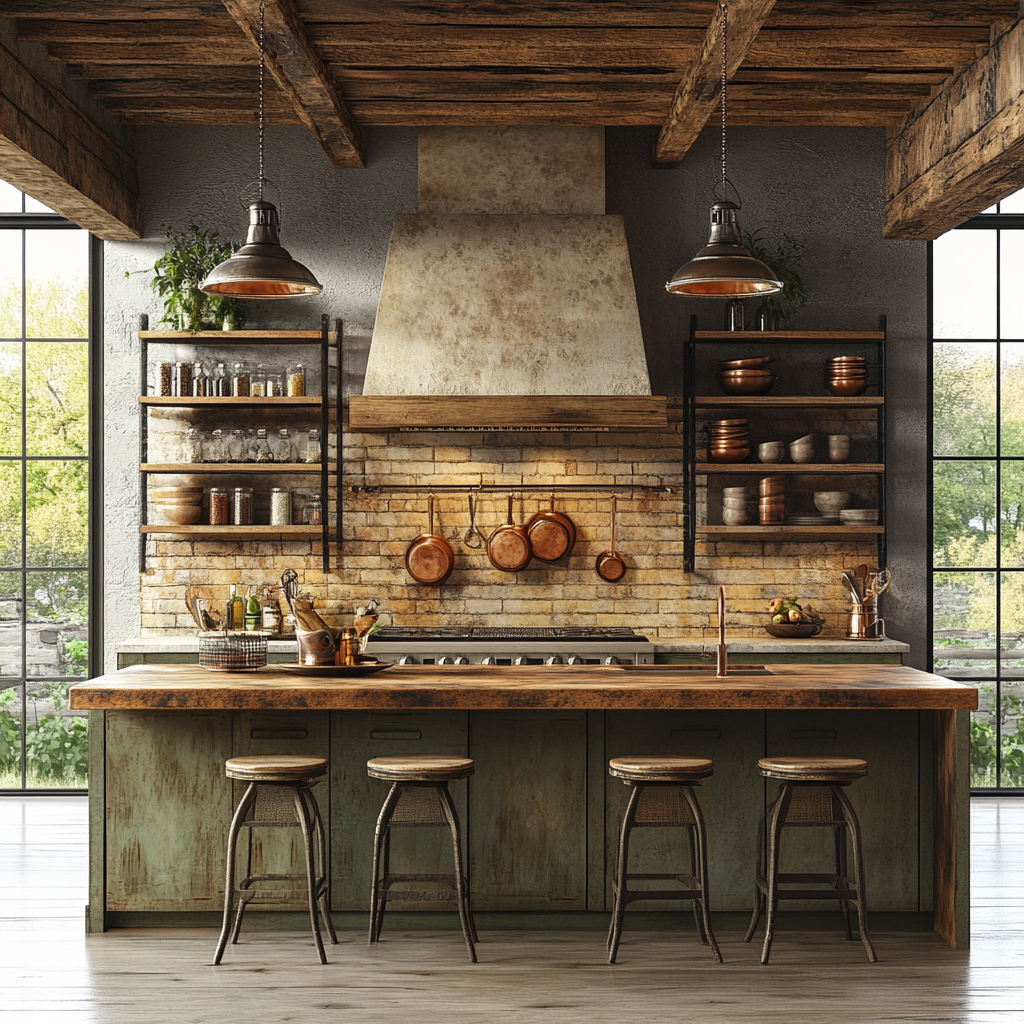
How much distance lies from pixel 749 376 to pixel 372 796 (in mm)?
3104

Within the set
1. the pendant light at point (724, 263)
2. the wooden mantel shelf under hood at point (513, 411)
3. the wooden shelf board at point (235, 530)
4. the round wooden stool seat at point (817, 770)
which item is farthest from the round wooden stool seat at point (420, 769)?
the wooden shelf board at point (235, 530)

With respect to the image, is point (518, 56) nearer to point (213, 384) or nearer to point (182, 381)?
point (213, 384)

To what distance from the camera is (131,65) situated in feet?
16.5

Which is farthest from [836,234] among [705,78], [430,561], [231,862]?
[231,862]

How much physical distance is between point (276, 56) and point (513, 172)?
1.74 m

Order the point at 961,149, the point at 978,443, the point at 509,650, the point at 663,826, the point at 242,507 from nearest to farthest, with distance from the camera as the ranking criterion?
the point at 663,826, the point at 961,149, the point at 509,650, the point at 242,507, the point at 978,443

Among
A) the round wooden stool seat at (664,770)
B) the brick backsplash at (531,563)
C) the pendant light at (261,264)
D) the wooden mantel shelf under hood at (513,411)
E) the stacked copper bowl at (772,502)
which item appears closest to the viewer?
the round wooden stool seat at (664,770)

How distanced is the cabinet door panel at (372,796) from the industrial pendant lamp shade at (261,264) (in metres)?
1.60

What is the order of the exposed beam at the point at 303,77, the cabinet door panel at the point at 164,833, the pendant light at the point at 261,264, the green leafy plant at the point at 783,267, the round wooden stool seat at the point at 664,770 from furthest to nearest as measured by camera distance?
the green leafy plant at the point at 783,267 < the exposed beam at the point at 303,77 < the cabinet door panel at the point at 164,833 < the pendant light at the point at 261,264 < the round wooden stool seat at the point at 664,770

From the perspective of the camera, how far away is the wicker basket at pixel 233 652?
4082 mm

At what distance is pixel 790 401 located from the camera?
224 inches

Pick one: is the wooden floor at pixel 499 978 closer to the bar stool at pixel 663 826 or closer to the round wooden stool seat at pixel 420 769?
the bar stool at pixel 663 826

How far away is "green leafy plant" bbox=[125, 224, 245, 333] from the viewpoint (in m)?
5.82

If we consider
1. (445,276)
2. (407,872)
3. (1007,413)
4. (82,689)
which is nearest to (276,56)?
(445,276)
